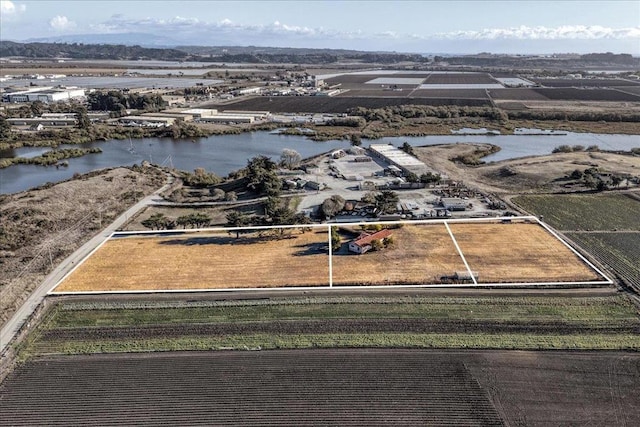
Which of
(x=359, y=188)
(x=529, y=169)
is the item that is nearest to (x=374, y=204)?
(x=359, y=188)

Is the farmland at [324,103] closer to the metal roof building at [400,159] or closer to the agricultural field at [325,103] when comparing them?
the agricultural field at [325,103]

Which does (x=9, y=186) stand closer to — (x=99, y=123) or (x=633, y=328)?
(x=99, y=123)

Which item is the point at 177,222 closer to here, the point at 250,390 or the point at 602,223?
the point at 250,390

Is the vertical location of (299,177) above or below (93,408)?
above

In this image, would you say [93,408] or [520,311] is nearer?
[93,408]

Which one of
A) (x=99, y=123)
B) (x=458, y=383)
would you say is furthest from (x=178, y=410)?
(x=99, y=123)

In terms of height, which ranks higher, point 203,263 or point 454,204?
point 454,204

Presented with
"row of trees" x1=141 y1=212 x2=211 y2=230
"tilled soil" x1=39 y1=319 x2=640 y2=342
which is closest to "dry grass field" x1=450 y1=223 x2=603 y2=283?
"tilled soil" x1=39 y1=319 x2=640 y2=342
